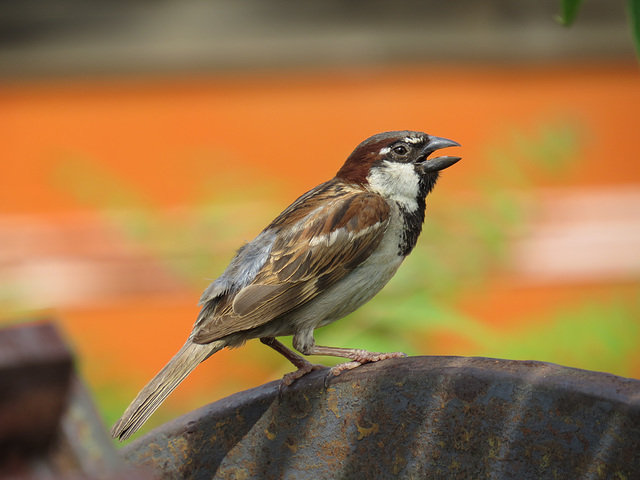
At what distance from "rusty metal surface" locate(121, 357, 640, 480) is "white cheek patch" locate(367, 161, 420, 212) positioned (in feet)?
3.16

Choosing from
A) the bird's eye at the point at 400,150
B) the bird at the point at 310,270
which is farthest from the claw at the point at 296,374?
the bird's eye at the point at 400,150

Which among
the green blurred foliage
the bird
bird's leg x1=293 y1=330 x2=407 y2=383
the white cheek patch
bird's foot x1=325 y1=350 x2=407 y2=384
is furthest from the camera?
the white cheek patch

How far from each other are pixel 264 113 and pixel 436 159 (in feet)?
12.6

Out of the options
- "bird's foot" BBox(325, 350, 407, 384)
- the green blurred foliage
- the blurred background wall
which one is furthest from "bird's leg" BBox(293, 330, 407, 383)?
the blurred background wall

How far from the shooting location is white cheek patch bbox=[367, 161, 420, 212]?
286 centimetres

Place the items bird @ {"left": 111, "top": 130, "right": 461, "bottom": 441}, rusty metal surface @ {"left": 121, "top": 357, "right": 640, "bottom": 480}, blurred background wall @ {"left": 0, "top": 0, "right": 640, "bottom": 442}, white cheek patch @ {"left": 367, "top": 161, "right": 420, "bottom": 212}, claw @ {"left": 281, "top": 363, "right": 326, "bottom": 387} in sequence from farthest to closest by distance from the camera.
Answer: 1. blurred background wall @ {"left": 0, "top": 0, "right": 640, "bottom": 442}
2. white cheek patch @ {"left": 367, "top": 161, "right": 420, "bottom": 212}
3. bird @ {"left": 111, "top": 130, "right": 461, "bottom": 441}
4. claw @ {"left": 281, "top": 363, "right": 326, "bottom": 387}
5. rusty metal surface @ {"left": 121, "top": 357, "right": 640, "bottom": 480}

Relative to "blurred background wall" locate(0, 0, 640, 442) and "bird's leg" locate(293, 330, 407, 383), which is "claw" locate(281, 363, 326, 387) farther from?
"blurred background wall" locate(0, 0, 640, 442)

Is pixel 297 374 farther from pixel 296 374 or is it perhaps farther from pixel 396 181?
pixel 396 181

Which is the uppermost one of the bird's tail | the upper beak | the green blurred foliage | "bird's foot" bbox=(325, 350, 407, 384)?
the green blurred foliage

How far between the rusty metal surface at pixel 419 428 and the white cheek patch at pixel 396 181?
37.9 inches

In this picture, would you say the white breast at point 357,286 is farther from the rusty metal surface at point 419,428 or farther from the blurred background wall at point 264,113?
the blurred background wall at point 264,113

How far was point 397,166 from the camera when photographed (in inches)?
113

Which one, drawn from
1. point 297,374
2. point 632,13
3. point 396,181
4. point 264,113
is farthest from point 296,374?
point 264,113

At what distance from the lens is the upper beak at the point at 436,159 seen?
2.78 metres
